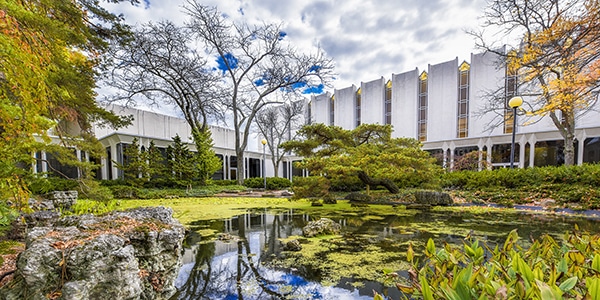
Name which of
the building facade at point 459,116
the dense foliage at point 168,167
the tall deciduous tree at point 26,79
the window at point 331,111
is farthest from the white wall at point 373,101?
the tall deciduous tree at point 26,79

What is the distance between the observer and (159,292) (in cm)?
216

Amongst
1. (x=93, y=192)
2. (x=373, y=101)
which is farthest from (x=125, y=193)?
(x=373, y=101)

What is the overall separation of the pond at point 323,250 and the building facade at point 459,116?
11.1 metres

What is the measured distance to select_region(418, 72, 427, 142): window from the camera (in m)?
20.7

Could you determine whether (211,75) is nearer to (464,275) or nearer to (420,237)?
(420,237)

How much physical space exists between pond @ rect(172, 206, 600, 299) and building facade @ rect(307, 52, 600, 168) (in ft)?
36.5

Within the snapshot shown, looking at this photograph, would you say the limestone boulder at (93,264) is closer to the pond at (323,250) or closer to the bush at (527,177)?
the pond at (323,250)

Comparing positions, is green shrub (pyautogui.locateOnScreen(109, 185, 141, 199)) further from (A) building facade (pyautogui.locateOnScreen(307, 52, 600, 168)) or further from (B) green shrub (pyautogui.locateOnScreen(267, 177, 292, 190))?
(A) building facade (pyautogui.locateOnScreen(307, 52, 600, 168))

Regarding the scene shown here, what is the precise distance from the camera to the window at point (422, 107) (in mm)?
20719

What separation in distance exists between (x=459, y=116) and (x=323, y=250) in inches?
809

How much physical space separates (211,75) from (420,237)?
576 inches

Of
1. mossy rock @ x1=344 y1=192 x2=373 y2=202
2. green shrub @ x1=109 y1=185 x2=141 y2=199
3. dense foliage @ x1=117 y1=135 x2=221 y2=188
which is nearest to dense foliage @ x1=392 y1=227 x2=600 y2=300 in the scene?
mossy rock @ x1=344 y1=192 x2=373 y2=202

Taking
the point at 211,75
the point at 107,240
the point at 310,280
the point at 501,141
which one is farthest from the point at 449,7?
the point at 501,141

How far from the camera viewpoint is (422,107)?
68.7ft
